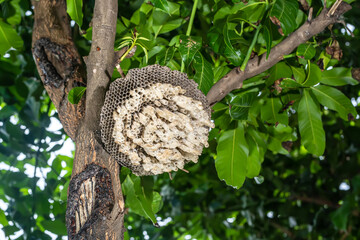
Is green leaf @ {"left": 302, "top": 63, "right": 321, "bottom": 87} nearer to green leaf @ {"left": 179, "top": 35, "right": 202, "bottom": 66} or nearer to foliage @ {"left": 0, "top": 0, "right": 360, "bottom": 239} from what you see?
foliage @ {"left": 0, "top": 0, "right": 360, "bottom": 239}

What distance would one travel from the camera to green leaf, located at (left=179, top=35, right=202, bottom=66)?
0.79 meters

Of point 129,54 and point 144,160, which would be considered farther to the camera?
point 129,54

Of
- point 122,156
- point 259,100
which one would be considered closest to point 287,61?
point 259,100

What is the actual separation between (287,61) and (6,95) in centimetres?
110

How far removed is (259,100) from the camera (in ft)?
3.39

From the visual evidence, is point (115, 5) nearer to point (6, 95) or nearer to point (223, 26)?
point (223, 26)

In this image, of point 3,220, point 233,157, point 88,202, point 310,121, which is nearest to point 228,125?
point 233,157

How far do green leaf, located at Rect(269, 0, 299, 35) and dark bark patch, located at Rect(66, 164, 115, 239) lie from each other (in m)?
0.46

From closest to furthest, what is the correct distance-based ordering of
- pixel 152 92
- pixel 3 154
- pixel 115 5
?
pixel 152 92, pixel 115 5, pixel 3 154

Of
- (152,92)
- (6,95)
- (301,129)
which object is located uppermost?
(152,92)

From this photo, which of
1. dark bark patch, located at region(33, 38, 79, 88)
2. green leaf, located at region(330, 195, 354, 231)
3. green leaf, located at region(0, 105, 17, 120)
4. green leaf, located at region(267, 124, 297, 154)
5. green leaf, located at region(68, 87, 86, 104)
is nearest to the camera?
green leaf, located at region(68, 87, 86, 104)

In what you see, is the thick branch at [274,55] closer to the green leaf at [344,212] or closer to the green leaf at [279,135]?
the green leaf at [279,135]

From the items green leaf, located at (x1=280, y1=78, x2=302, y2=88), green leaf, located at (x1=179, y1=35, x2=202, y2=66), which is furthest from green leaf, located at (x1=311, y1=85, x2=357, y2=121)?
green leaf, located at (x1=179, y1=35, x2=202, y2=66)

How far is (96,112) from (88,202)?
0.56 ft
